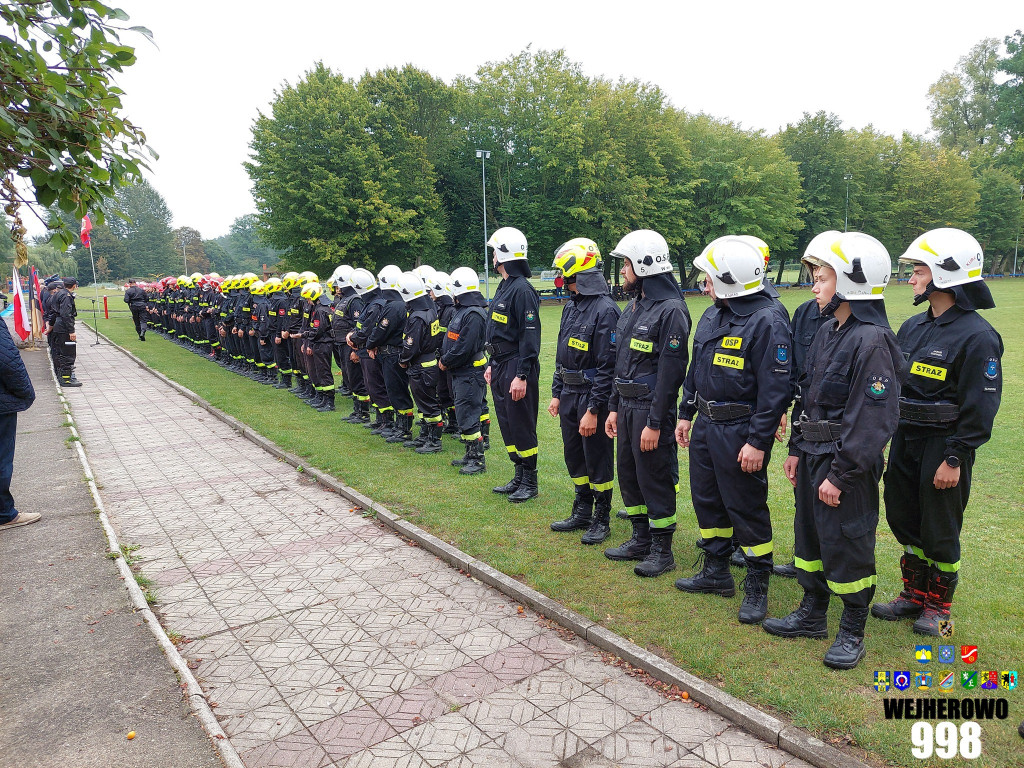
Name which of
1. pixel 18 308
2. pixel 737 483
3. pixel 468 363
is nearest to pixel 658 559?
pixel 737 483

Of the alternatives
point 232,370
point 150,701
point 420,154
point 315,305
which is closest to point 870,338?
point 150,701

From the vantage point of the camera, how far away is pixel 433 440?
9797mm

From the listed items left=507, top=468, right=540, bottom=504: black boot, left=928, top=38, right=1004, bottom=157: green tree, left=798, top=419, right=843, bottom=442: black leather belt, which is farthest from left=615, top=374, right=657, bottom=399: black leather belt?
left=928, top=38, right=1004, bottom=157: green tree

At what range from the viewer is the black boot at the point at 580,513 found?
6426 millimetres

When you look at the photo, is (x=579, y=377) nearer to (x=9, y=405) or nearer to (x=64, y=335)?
(x=9, y=405)

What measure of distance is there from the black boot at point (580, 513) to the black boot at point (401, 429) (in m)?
4.36

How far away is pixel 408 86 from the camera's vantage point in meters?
45.8

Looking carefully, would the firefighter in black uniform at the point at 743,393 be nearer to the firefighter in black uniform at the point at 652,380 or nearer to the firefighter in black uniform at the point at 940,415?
the firefighter in black uniform at the point at 652,380

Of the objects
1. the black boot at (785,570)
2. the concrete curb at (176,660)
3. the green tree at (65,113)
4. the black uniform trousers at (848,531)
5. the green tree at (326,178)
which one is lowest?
the black boot at (785,570)

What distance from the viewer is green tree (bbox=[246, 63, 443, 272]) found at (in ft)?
129

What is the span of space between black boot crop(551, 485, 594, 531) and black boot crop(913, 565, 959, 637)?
281cm

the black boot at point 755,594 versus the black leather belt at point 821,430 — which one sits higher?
the black leather belt at point 821,430

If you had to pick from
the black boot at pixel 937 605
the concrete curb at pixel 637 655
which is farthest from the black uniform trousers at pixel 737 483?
the concrete curb at pixel 637 655

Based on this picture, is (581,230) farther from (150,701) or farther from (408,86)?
(150,701)
